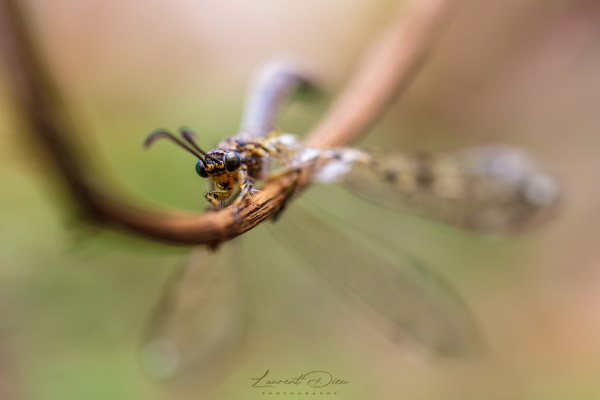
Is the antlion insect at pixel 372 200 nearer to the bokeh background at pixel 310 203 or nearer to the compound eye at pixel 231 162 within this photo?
the compound eye at pixel 231 162

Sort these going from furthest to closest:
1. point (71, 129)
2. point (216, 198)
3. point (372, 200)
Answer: point (71, 129) < point (372, 200) < point (216, 198)

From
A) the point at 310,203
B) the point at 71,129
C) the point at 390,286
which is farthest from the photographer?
the point at 71,129

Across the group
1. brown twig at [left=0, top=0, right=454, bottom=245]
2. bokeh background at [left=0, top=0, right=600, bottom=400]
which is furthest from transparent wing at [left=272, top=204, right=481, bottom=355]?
brown twig at [left=0, top=0, right=454, bottom=245]

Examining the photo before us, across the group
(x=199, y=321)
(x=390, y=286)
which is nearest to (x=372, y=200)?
(x=390, y=286)

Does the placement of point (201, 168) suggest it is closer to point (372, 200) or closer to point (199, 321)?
point (372, 200)

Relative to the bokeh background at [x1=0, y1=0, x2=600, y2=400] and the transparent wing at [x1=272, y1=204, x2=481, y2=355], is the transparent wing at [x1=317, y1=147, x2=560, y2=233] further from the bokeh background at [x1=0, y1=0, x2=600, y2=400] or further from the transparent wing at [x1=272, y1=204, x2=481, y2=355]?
the bokeh background at [x1=0, y1=0, x2=600, y2=400]

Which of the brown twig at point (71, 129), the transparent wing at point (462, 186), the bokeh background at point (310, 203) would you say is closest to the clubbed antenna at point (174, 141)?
the brown twig at point (71, 129)
